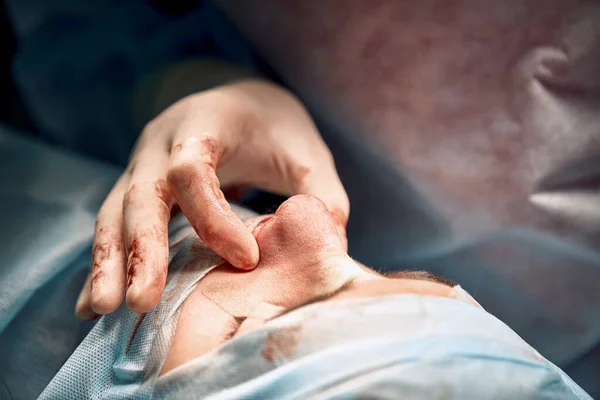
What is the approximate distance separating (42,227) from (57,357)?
235mm

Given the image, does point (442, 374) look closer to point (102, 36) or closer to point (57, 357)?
point (57, 357)

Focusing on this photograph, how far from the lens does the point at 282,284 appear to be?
27.2 inches

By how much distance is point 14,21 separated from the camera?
1165 millimetres

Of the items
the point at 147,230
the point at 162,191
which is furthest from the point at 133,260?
the point at 162,191

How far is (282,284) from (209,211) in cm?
14

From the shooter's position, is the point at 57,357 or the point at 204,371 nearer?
the point at 204,371

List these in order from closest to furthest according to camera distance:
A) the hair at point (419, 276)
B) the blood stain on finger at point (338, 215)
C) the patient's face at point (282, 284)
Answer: the patient's face at point (282, 284), the hair at point (419, 276), the blood stain on finger at point (338, 215)

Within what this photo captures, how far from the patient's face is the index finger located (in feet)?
0.09

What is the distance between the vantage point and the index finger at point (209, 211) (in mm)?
714

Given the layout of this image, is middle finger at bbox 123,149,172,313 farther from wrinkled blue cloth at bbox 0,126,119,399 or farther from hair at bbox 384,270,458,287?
hair at bbox 384,270,458,287

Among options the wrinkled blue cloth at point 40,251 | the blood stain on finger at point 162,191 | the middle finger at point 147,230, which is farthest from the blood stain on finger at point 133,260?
the wrinkled blue cloth at point 40,251

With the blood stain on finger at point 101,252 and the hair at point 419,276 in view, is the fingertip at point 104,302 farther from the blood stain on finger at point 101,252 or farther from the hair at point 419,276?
the hair at point 419,276

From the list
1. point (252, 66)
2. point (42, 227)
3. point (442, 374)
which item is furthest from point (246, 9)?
point (442, 374)

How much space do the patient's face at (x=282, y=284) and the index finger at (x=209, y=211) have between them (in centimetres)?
3
